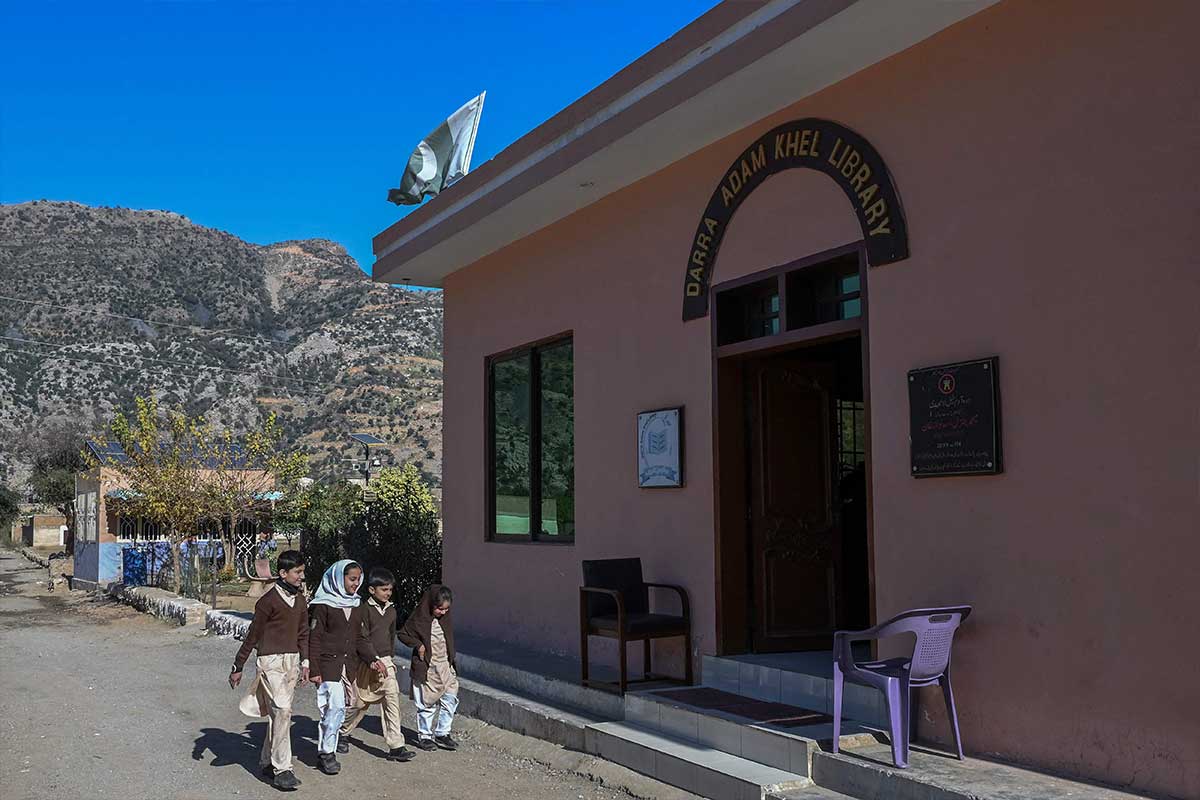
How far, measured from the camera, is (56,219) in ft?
233

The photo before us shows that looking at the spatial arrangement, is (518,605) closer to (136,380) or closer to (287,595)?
(287,595)

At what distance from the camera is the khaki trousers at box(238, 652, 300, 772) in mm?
6938

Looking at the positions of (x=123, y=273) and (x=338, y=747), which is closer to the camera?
(x=338, y=747)

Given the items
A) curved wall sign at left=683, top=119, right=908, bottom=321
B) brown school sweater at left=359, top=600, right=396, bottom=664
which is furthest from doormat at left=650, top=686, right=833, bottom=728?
curved wall sign at left=683, top=119, right=908, bottom=321

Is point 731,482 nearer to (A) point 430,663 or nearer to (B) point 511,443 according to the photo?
(A) point 430,663

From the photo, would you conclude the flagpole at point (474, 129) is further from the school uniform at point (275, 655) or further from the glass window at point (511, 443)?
the school uniform at point (275, 655)

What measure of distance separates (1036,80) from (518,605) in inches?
269

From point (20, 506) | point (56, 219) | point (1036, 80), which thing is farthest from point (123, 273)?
point (1036, 80)

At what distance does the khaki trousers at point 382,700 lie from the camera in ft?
25.0

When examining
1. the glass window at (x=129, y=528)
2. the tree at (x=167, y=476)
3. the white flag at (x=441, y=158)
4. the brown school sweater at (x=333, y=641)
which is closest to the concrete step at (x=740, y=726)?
the brown school sweater at (x=333, y=641)

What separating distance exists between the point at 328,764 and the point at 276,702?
0.56 m

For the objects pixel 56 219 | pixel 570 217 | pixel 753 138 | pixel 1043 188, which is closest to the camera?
pixel 1043 188

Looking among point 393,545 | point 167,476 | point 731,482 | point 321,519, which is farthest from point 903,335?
point 167,476

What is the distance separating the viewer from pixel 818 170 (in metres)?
7.07
